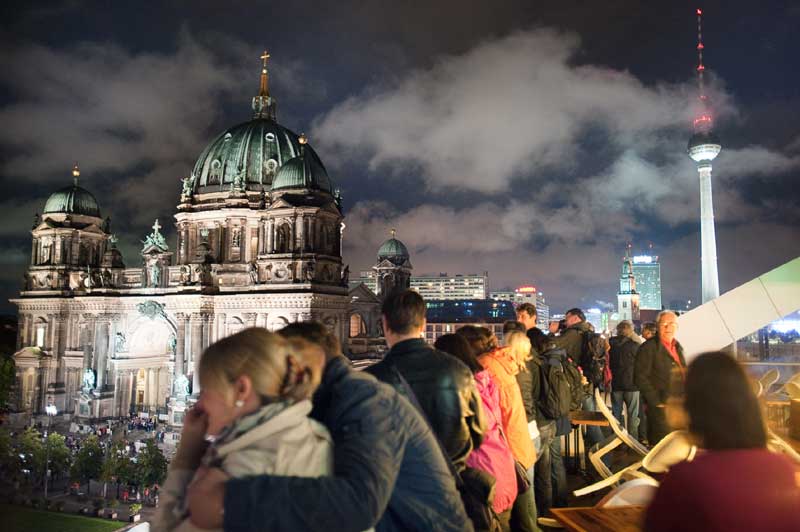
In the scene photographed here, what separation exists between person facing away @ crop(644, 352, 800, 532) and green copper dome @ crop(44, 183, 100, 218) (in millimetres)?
55341

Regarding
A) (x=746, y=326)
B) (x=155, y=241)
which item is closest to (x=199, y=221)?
(x=155, y=241)

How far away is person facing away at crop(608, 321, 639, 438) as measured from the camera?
1049 cm

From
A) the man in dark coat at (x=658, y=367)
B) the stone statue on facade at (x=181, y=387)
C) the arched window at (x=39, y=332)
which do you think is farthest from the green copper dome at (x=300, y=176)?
the man in dark coat at (x=658, y=367)

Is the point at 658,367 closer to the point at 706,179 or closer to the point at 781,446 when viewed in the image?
the point at 781,446

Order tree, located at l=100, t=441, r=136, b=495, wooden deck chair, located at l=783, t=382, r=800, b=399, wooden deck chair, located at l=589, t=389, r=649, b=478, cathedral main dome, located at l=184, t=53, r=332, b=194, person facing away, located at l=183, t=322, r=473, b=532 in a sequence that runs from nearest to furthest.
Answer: person facing away, located at l=183, t=322, r=473, b=532 → wooden deck chair, located at l=589, t=389, r=649, b=478 → wooden deck chair, located at l=783, t=382, r=800, b=399 → tree, located at l=100, t=441, r=136, b=495 → cathedral main dome, located at l=184, t=53, r=332, b=194

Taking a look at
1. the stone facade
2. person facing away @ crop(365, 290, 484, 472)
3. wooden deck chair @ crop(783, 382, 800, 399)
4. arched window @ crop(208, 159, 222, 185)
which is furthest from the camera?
arched window @ crop(208, 159, 222, 185)

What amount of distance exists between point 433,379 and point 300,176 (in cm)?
3711

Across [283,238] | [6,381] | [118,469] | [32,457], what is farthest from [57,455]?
[6,381]

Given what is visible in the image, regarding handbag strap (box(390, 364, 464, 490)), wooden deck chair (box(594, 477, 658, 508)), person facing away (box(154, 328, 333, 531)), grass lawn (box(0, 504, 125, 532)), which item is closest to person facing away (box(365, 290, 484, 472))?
handbag strap (box(390, 364, 464, 490))

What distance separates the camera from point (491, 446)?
4.97m

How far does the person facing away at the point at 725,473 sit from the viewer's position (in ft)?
7.79

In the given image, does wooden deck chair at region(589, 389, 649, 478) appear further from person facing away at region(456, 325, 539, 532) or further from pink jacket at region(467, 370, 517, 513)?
pink jacket at region(467, 370, 517, 513)

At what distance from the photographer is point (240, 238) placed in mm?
43125

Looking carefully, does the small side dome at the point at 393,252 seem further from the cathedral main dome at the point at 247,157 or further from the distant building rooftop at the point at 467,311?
the distant building rooftop at the point at 467,311
